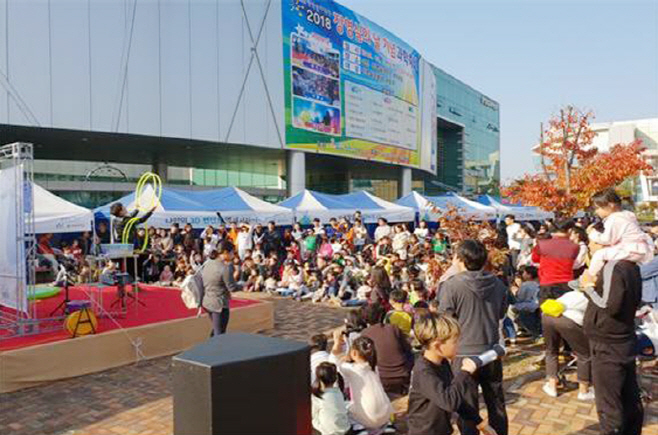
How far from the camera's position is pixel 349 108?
31.0 metres

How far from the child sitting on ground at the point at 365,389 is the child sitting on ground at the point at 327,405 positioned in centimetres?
17

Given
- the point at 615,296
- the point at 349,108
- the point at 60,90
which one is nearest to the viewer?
the point at 615,296

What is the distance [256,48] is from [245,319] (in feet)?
67.5

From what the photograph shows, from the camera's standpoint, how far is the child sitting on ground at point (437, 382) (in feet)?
8.55

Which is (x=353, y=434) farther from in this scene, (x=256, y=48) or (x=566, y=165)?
(x=256, y=48)

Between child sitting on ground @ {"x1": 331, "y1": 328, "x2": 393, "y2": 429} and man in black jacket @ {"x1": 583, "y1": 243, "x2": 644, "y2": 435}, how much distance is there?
1.60 meters

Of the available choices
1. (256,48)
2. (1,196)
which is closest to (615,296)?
(1,196)

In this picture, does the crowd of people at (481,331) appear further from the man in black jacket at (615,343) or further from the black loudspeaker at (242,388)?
the black loudspeaker at (242,388)

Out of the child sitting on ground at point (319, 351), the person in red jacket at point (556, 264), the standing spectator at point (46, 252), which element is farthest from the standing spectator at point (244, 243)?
the person in red jacket at point (556, 264)

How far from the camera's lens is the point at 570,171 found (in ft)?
53.2

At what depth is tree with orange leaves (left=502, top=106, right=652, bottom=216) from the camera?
49.4ft

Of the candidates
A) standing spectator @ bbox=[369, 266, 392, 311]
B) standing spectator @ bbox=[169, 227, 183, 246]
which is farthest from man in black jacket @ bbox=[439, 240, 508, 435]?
standing spectator @ bbox=[169, 227, 183, 246]

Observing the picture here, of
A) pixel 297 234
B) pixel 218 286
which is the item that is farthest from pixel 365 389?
pixel 297 234

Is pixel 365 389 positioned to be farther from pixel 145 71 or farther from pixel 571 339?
pixel 145 71
